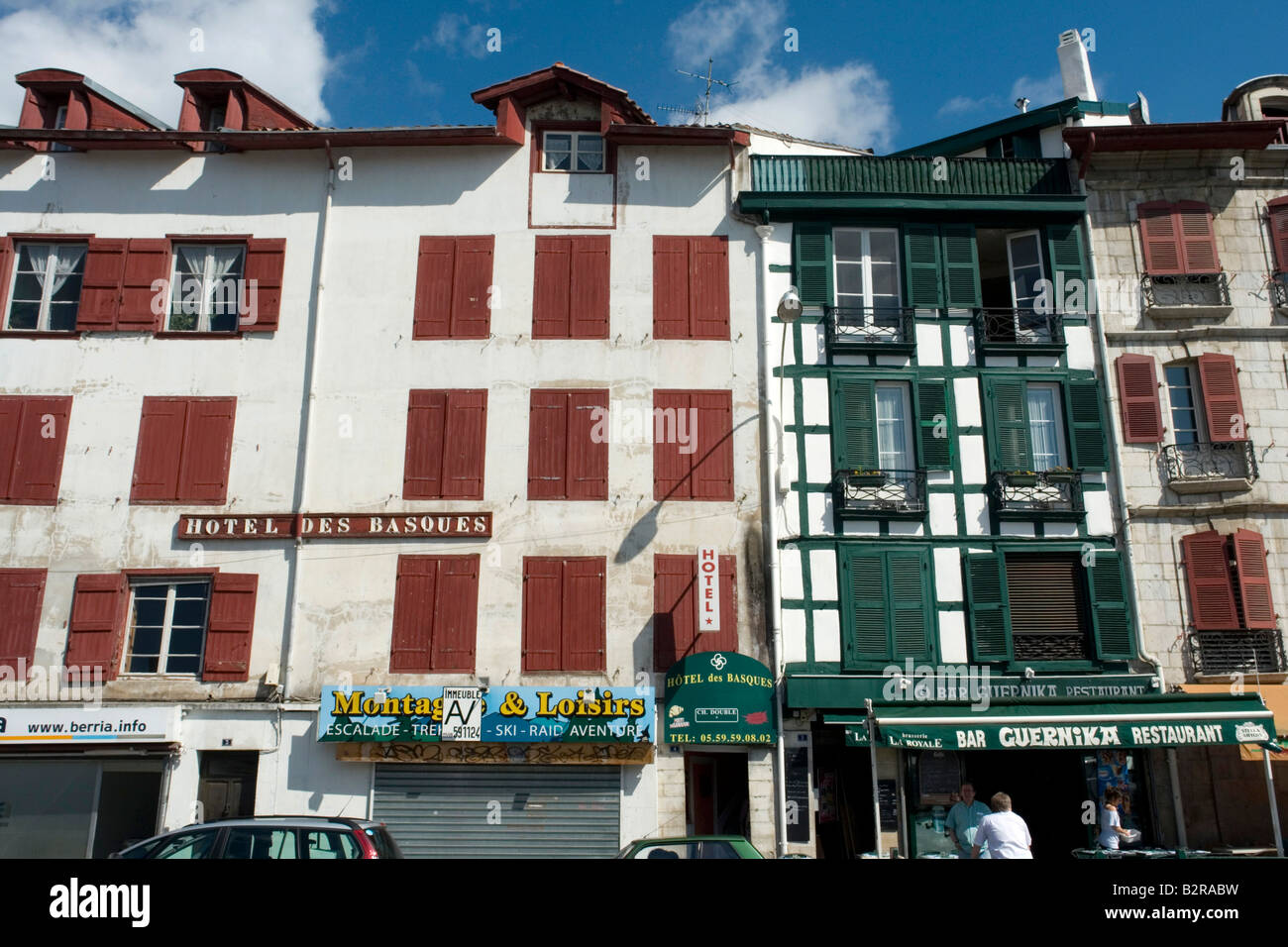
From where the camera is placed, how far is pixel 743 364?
58.6 feet

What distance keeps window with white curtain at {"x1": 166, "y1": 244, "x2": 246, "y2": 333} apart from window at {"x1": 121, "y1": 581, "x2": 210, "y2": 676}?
15.6ft

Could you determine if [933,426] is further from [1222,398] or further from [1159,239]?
[1159,239]

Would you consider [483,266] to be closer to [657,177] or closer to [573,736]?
[657,177]

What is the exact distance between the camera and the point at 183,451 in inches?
687

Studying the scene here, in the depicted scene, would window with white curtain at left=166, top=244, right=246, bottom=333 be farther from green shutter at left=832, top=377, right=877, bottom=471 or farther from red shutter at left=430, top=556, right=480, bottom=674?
green shutter at left=832, top=377, right=877, bottom=471

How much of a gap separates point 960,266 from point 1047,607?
6.33 metres

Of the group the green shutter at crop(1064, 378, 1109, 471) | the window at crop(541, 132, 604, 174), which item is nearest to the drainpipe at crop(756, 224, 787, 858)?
the window at crop(541, 132, 604, 174)

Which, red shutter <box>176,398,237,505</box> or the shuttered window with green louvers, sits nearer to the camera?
the shuttered window with green louvers

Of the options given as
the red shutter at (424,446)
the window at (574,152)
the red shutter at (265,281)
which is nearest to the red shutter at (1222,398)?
the window at (574,152)

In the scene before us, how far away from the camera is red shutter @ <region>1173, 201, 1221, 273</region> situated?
59.5ft

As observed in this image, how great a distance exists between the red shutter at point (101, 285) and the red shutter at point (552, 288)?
7646 millimetres

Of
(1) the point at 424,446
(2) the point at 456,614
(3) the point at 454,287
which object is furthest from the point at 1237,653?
(3) the point at 454,287

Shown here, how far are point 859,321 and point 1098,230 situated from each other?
4899mm

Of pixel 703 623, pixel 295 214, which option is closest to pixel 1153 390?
pixel 703 623
